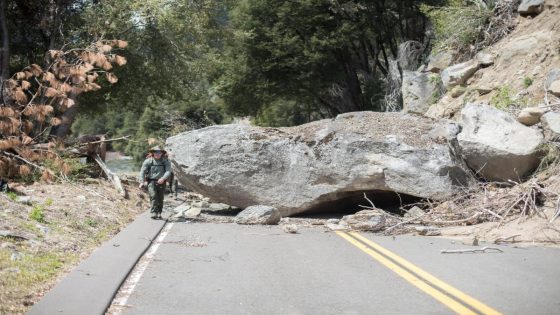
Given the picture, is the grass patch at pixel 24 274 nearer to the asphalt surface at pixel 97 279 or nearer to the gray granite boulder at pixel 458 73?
the asphalt surface at pixel 97 279

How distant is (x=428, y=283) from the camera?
6.19 meters

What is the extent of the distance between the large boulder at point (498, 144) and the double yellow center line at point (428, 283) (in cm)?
398

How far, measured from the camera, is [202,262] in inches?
305

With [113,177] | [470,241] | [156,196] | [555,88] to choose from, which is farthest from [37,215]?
[555,88]

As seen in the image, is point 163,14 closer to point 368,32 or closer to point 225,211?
point 225,211

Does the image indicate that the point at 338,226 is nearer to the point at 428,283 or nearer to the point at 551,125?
the point at 551,125

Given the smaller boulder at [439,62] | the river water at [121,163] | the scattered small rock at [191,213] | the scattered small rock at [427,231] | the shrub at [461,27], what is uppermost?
the shrub at [461,27]

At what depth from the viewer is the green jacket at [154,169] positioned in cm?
1259

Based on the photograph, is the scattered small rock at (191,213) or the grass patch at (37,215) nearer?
the grass patch at (37,215)

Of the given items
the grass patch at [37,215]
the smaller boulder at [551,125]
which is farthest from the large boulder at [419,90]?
the grass patch at [37,215]

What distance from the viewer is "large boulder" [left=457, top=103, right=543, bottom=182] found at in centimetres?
1136

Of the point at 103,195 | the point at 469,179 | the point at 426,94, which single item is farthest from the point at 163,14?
the point at 469,179

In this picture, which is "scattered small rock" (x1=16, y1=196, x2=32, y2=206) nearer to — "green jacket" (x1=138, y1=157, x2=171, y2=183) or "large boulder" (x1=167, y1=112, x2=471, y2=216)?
"green jacket" (x1=138, y1=157, x2=171, y2=183)

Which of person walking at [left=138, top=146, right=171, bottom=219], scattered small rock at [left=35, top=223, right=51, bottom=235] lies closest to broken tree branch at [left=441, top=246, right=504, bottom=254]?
scattered small rock at [left=35, top=223, right=51, bottom=235]
